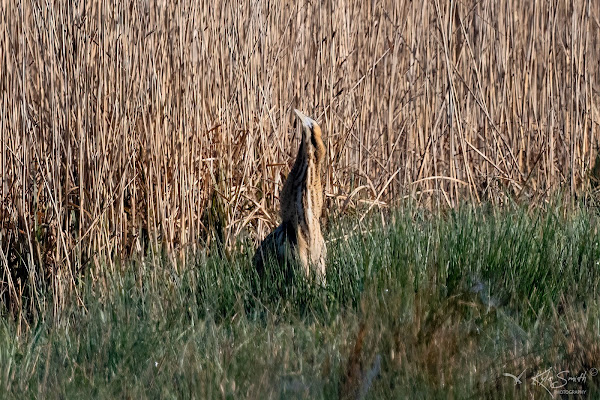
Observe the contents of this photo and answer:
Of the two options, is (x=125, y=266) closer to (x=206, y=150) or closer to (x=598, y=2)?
(x=206, y=150)

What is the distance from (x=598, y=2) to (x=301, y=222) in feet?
11.2

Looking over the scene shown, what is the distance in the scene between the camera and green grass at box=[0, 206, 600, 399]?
95.2 inches

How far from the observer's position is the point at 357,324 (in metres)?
2.68

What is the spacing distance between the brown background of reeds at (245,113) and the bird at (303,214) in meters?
0.48

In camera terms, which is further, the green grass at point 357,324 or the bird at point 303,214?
the bird at point 303,214

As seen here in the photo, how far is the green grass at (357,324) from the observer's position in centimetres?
242
